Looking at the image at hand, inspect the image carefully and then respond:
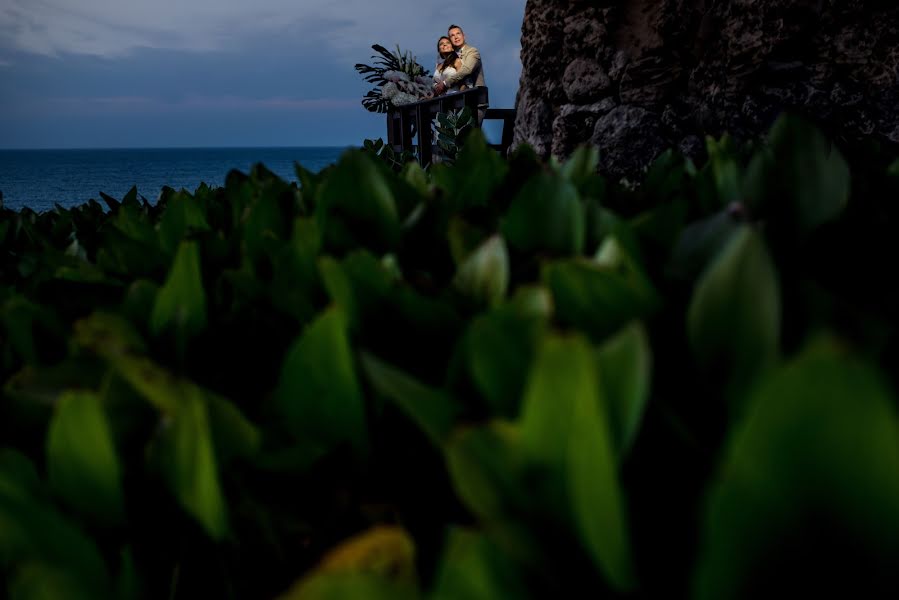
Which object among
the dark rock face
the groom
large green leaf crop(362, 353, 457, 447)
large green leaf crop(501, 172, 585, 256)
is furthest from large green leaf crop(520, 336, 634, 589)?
the groom

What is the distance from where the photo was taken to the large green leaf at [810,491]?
0.36 metres

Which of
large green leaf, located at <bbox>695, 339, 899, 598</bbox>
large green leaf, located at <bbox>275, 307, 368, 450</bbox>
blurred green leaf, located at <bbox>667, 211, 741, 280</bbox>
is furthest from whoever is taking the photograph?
blurred green leaf, located at <bbox>667, 211, 741, 280</bbox>

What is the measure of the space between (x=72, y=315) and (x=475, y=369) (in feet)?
2.89

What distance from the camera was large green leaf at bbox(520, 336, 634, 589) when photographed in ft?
1.39

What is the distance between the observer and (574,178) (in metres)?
1.55

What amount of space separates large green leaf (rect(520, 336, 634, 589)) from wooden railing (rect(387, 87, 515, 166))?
9.76m

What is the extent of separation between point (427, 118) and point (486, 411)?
500 inches

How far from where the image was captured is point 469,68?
1345 centimetres

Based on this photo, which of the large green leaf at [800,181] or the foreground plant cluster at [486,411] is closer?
the foreground plant cluster at [486,411]

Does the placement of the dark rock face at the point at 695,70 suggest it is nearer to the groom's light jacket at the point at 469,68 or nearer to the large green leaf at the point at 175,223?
the large green leaf at the point at 175,223

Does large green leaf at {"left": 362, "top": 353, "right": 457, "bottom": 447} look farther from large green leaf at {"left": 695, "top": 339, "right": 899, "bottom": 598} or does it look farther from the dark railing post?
the dark railing post

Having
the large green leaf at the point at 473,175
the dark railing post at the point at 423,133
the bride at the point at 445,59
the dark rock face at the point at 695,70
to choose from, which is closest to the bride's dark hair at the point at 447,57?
the bride at the point at 445,59

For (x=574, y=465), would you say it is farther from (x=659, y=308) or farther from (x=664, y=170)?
(x=664, y=170)

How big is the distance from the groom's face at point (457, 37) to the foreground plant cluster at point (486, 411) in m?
13.9
